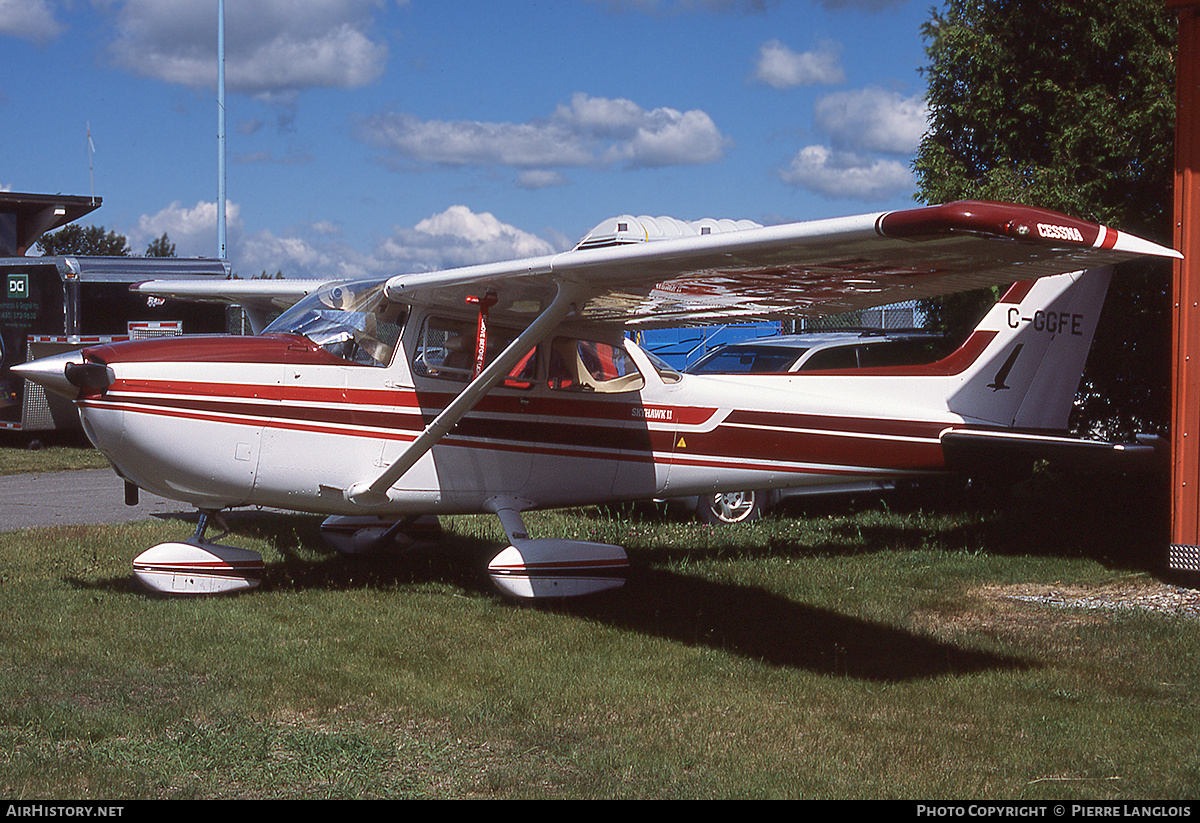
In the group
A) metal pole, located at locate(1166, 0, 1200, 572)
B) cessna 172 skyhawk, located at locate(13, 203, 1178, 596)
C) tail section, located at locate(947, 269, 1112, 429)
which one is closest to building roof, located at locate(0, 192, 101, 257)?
cessna 172 skyhawk, located at locate(13, 203, 1178, 596)

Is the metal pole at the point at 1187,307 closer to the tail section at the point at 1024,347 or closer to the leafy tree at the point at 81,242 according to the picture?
the tail section at the point at 1024,347

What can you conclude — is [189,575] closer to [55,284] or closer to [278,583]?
[278,583]

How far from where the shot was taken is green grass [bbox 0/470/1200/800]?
4.00 m

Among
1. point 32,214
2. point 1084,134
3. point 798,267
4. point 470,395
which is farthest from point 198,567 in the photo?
point 32,214

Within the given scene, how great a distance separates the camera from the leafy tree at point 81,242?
48.9 meters

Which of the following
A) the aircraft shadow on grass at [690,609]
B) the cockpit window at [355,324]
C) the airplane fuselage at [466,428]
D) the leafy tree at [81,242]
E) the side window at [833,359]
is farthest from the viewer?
the leafy tree at [81,242]

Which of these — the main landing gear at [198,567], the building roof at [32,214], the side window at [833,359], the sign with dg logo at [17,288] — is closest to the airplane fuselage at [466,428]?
the main landing gear at [198,567]

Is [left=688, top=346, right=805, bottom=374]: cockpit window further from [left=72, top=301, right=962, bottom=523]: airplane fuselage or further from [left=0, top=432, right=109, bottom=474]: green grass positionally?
[left=0, top=432, right=109, bottom=474]: green grass

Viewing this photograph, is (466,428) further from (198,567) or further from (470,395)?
(198,567)

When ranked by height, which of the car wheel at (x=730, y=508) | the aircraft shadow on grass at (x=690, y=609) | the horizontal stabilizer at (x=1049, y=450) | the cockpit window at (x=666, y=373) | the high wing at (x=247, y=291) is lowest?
the aircraft shadow on grass at (x=690, y=609)

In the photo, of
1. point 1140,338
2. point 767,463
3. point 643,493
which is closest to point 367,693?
point 643,493

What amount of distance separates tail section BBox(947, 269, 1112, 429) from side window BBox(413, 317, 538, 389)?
3.75 meters

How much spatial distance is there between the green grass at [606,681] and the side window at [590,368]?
1450 mm

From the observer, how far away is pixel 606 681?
5195 mm
